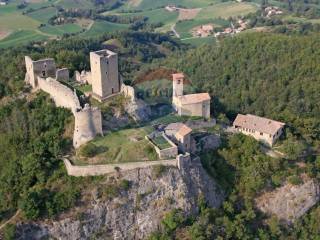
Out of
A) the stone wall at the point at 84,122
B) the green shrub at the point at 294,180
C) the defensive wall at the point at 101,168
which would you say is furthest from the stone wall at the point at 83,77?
the green shrub at the point at 294,180

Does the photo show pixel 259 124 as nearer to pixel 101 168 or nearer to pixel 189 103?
pixel 189 103

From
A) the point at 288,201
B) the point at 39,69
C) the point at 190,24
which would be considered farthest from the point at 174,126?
the point at 190,24

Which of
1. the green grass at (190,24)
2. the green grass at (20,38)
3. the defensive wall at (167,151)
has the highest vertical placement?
the defensive wall at (167,151)

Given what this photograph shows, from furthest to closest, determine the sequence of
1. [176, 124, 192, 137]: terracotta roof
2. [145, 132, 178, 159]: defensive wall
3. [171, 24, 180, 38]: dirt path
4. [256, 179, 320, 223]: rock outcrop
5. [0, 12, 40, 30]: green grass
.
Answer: [171, 24, 180, 38]: dirt path → [0, 12, 40, 30]: green grass → [256, 179, 320, 223]: rock outcrop → [176, 124, 192, 137]: terracotta roof → [145, 132, 178, 159]: defensive wall

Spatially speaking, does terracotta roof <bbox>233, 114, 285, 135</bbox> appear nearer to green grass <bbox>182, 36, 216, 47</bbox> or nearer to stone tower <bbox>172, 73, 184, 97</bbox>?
stone tower <bbox>172, 73, 184, 97</bbox>

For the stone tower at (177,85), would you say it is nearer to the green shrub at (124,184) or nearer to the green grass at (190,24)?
the green shrub at (124,184)

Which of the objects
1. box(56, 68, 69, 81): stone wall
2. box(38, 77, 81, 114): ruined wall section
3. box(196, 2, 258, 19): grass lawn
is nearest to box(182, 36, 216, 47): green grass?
box(196, 2, 258, 19): grass lawn
